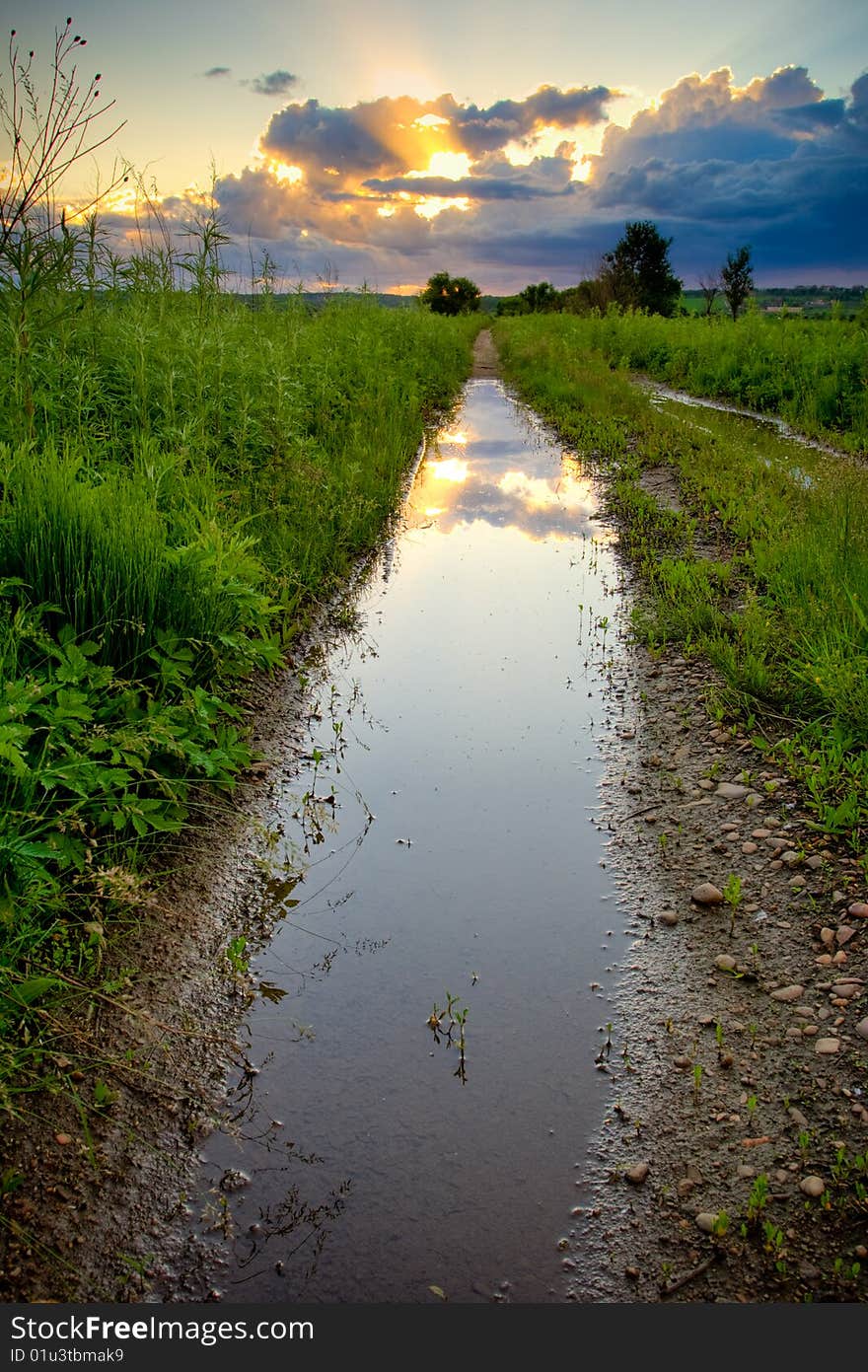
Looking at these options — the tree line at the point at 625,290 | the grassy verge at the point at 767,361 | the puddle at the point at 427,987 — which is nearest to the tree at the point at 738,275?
the tree line at the point at 625,290

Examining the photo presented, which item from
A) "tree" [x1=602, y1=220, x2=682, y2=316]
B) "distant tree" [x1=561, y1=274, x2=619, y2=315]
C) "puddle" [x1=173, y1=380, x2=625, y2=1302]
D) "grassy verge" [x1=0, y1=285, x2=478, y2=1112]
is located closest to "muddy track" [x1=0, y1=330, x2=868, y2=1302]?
"puddle" [x1=173, y1=380, x2=625, y2=1302]

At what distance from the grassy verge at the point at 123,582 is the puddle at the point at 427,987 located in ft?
1.87

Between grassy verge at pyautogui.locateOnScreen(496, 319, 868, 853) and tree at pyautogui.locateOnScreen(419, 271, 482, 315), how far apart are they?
65267mm

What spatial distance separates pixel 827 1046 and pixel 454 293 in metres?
79.9

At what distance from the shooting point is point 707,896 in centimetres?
348

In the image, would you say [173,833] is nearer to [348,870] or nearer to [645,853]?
[348,870]

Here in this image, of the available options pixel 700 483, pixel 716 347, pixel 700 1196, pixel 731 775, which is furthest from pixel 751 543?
pixel 716 347

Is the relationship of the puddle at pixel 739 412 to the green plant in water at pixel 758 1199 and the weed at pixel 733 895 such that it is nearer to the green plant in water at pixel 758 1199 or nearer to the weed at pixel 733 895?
the weed at pixel 733 895

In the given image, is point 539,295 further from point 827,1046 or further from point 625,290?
point 827,1046

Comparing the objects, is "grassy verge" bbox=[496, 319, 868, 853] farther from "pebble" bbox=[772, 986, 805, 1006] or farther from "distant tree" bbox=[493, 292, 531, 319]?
"distant tree" bbox=[493, 292, 531, 319]

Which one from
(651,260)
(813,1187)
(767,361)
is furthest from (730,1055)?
(651,260)

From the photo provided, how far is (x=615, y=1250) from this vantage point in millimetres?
2225

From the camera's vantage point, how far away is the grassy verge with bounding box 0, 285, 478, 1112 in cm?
291

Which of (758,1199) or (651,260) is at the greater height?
(651,260)
